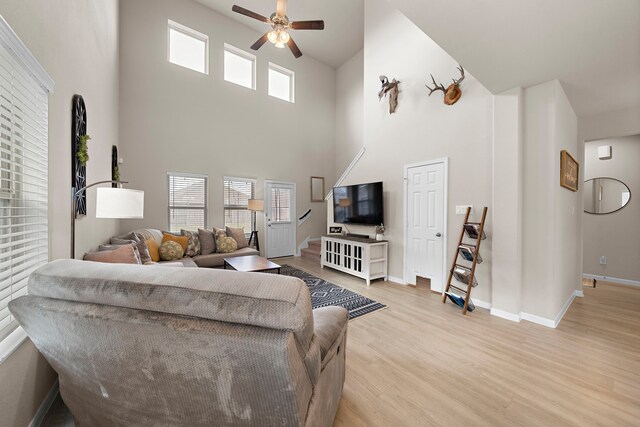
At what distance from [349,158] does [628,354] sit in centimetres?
600

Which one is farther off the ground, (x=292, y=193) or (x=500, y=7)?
(x=500, y=7)

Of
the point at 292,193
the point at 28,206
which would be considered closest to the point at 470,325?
the point at 28,206

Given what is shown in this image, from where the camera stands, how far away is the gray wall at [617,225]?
4.12m

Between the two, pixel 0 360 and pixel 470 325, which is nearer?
pixel 0 360

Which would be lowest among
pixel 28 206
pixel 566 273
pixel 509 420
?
pixel 509 420

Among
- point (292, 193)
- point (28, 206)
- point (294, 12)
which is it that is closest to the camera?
point (28, 206)

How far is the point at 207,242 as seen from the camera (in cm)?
477

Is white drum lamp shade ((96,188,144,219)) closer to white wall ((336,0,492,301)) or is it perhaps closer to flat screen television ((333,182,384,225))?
flat screen television ((333,182,384,225))

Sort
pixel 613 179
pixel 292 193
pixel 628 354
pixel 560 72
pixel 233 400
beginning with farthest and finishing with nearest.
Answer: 1. pixel 292 193
2. pixel 613 179
3. pixel 560 72
4. pixel 628 354
5. pixel 233 400

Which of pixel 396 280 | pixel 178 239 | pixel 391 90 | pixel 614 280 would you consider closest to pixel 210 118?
pixel 178 239

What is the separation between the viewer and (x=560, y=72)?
2471mm

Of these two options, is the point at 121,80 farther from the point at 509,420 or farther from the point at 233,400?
the point at 509,420

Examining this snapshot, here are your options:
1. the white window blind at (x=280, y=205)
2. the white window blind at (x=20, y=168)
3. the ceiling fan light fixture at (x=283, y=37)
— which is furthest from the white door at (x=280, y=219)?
the white window blind at (x=20, y=168)

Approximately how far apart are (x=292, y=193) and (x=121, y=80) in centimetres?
410
